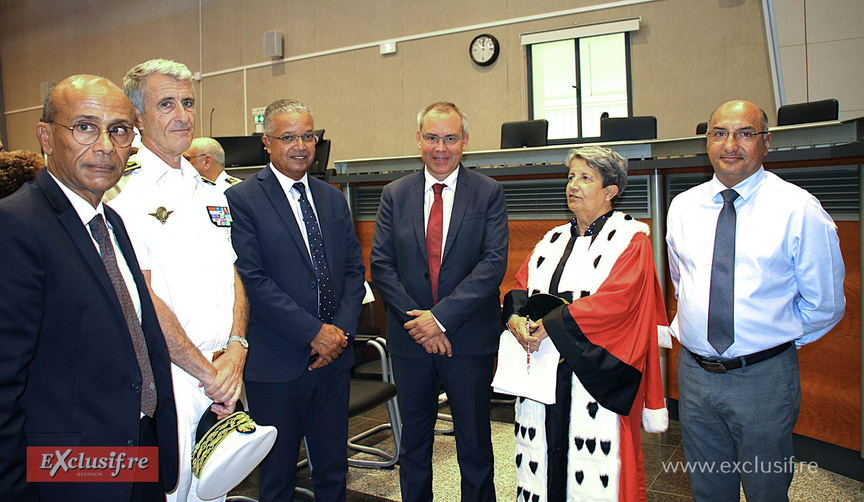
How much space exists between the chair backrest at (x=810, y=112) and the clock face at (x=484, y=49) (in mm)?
3615

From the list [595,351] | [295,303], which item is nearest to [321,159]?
[295,303]

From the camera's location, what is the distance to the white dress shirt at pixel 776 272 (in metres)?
1.87

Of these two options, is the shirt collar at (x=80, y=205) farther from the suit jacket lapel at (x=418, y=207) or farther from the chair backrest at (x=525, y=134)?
the chair backrest at (x=525, y=134)

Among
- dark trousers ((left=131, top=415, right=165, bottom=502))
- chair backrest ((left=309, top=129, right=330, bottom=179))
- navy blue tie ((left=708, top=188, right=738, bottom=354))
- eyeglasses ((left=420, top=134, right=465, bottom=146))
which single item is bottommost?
dark trousers ((left=131, top=415, right=165, bottom=502))

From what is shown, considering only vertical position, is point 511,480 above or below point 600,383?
below

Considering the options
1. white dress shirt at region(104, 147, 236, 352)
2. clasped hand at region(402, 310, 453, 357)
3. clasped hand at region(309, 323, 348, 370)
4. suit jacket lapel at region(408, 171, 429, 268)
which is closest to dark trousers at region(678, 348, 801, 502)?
clasped hand at region(402, 310, 453, 357)

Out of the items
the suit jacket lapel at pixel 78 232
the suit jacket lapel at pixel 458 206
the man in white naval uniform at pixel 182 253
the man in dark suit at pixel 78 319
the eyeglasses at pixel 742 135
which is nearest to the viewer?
the man in dark suit at pixel 78 319

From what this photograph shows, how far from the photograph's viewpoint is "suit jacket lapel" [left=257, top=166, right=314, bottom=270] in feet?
7.22

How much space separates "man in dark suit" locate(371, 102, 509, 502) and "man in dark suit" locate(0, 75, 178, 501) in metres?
A: 1.11

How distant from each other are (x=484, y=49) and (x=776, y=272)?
6.13m

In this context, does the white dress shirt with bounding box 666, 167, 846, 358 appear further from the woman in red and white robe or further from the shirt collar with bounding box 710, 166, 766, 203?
the woman in red and white robe

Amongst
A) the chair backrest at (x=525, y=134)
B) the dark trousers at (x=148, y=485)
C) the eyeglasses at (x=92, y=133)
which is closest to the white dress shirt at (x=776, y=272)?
the dark trousers at (x=148, y=485)

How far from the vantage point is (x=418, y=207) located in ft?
8.21

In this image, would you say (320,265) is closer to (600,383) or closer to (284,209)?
(284,209)
